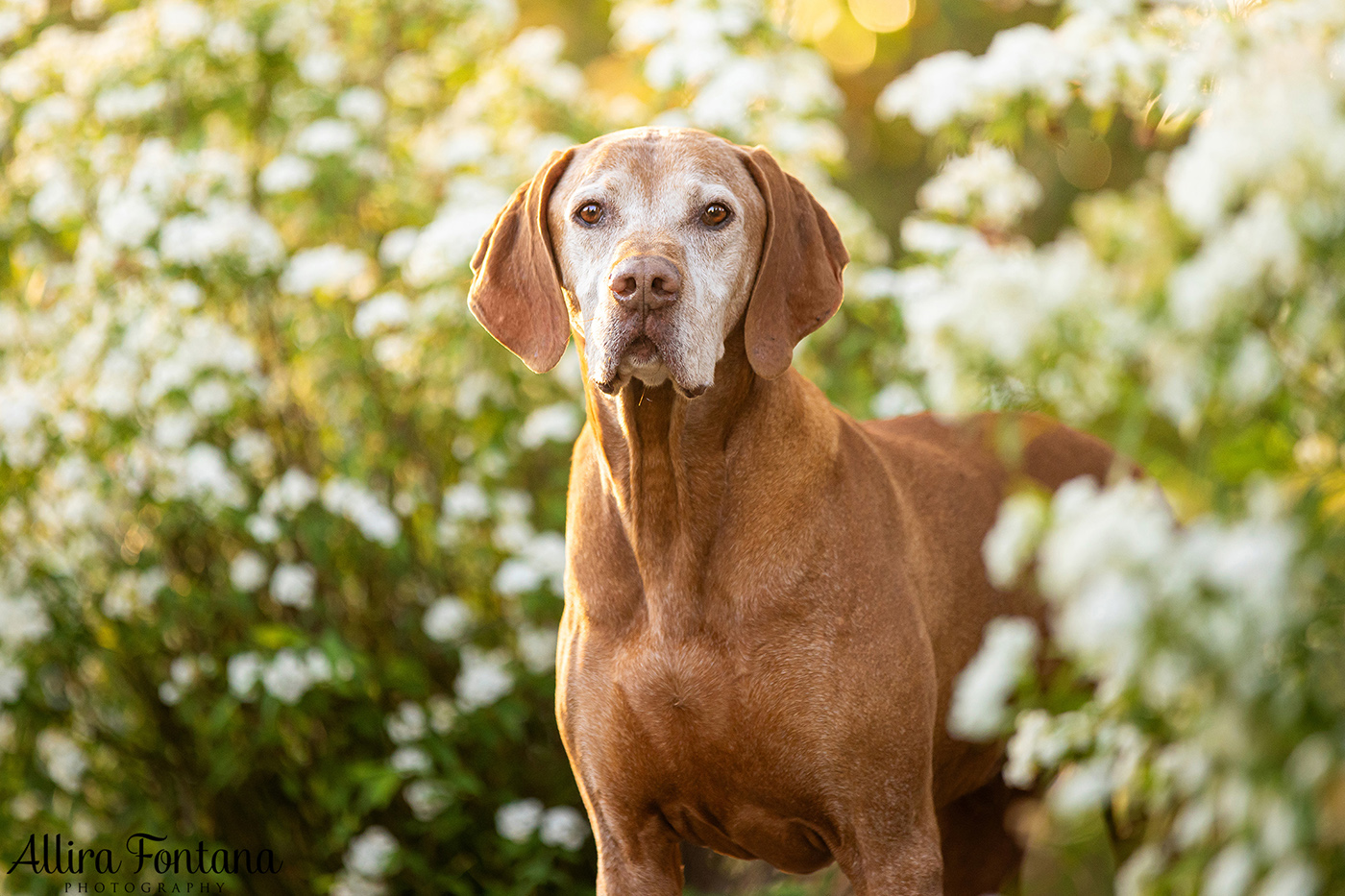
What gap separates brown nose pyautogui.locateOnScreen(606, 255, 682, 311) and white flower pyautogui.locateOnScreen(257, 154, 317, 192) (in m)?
2.03

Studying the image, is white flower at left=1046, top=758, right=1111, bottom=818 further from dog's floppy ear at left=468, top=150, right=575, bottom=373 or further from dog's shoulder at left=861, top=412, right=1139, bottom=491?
dog's shoulder at left=861, top=412, right=1139, bottom=491

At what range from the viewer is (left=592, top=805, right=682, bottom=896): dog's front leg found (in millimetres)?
2422

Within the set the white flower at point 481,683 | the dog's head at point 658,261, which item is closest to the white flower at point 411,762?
the white flower at point 481,683

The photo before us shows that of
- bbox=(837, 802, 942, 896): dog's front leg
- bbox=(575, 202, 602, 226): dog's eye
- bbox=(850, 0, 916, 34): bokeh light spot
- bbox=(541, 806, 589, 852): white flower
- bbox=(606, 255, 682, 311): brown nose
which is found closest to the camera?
bbox=(606, 255, 682, 311): brown nose

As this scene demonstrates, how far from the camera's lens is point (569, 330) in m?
2.46

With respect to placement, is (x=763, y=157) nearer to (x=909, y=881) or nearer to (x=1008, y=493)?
(x=1008, y=493)

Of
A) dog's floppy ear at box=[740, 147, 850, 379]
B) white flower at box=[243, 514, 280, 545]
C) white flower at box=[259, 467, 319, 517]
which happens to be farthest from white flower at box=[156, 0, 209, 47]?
dog's floppy ear at box=[740, 147, 850, 379]

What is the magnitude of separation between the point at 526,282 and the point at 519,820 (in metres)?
1.78

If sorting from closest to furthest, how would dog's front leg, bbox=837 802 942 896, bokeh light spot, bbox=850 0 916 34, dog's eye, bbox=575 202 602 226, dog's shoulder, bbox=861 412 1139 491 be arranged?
1. dog's front leg, bbox=837 802 942 896
2. dog's eye, bbox=575 202 602 226
3. dog's shoulder, bbox=861 412 1139 491
4. bokeh light spot, bbox=850 0 916 34

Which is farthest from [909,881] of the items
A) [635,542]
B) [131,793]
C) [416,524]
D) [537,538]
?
[131,793]

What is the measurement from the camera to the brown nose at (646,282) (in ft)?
7.13

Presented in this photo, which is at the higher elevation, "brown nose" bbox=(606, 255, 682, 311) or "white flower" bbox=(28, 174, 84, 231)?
"brown nose" bbox=(606, 255, 682, 311)

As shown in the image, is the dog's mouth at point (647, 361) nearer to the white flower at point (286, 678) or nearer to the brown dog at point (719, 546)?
the brown dog at point (719, 546)

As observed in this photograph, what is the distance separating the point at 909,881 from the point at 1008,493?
1031 mm
